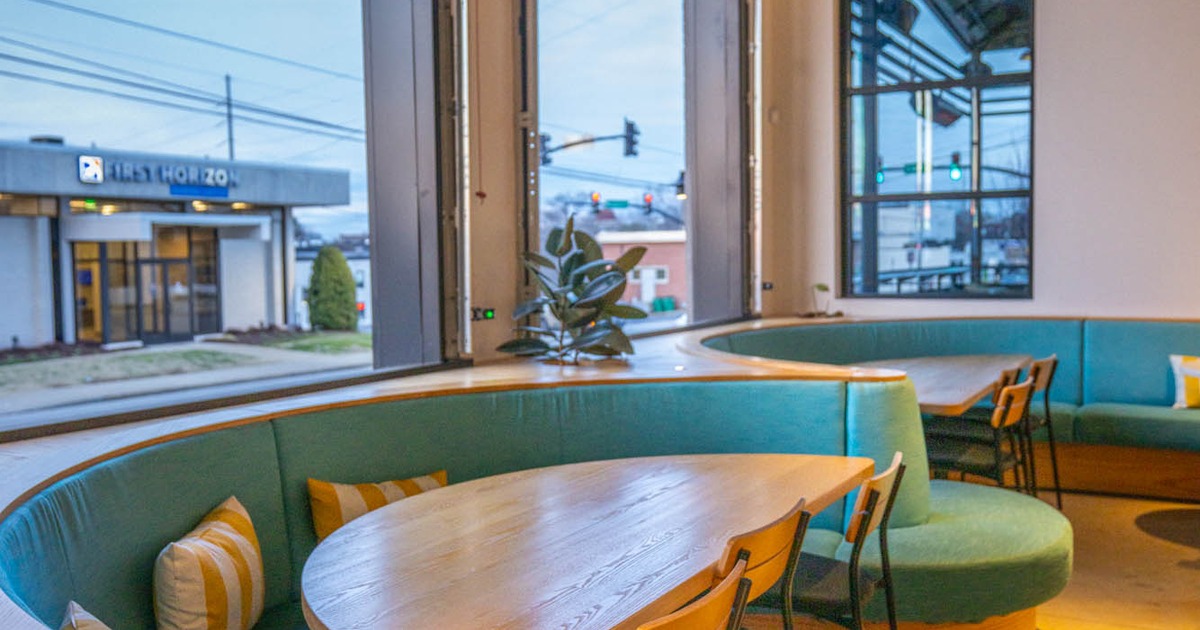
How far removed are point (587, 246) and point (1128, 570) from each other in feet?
9.12

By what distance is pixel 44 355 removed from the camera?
8.38 metres

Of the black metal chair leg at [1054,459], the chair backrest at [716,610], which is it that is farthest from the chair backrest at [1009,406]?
the chair backrest at [716,610]

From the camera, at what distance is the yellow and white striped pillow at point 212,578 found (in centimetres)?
224

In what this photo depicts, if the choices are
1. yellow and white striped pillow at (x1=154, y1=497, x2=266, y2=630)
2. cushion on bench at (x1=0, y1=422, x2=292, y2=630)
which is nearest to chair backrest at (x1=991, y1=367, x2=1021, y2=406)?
cushion on bench at (x1=0, y1=422, x2=292, y2=630)

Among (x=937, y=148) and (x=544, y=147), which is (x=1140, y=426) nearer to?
(x=937, y=148)

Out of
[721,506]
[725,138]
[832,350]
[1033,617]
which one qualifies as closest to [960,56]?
[725,138]

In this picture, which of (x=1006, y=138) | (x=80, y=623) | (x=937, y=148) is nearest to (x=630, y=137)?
(x=937, y=148)

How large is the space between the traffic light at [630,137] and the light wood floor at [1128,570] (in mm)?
4114

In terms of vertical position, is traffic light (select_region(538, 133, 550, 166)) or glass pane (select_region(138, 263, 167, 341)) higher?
traffic light (select_region(538, 133, 550, 166))

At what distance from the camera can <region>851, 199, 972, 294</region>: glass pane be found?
723 cm

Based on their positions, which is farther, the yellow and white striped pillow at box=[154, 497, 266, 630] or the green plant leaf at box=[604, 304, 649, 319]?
the green plant leaf at box=[604, 304, 649, 319]

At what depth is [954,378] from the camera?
490 centimetres

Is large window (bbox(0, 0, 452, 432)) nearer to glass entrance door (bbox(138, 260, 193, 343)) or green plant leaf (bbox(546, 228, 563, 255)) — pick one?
glass entrance door (bbox(138, 260, 193, 343))

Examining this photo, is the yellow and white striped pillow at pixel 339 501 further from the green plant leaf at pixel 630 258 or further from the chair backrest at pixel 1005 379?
the chair backrest at pixel 1005 379
